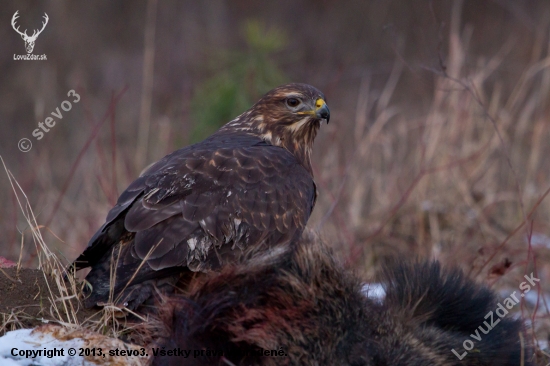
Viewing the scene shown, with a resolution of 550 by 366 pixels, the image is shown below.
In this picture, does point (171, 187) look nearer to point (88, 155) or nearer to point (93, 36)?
point (88, 155)

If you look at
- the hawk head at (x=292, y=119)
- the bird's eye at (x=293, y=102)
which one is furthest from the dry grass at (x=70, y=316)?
the bird's eye at (x=293, y=102)

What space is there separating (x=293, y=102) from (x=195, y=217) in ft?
4.80

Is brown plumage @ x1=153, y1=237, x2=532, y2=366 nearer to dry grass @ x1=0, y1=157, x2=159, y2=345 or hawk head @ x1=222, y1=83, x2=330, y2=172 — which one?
dry grass @ x1=0, y1=157, x2=159, y2=345

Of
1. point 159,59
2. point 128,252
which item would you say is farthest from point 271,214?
point 159,59

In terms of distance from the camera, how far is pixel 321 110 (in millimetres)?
4625

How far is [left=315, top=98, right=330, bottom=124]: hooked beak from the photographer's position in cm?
462

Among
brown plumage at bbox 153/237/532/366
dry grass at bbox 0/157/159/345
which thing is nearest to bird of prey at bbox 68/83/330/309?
dry grass at bbox 0/157/159/345

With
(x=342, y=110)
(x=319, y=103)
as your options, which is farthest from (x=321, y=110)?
(x=342, y=110)

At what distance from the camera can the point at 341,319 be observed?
2.61 meters

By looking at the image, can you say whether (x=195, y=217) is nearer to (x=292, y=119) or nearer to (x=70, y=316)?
(x=70, y=316)

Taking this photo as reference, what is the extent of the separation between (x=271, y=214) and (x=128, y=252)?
767mm

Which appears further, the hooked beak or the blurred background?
the blurred background

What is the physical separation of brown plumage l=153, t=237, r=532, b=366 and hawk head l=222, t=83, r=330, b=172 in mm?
2012

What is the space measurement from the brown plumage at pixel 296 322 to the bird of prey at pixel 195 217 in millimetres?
617
